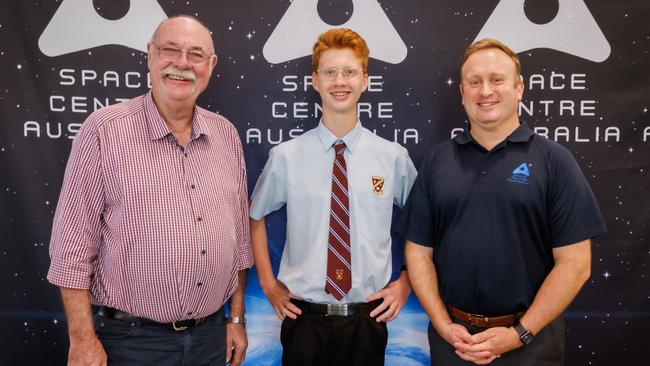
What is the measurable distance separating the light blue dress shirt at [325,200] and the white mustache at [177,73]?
573 mm

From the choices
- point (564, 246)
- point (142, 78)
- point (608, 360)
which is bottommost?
point (608, 360)

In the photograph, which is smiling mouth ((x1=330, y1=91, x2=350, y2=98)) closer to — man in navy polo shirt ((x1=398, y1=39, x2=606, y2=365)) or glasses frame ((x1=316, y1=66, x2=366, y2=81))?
glasses frame ((x1=316, y1=66, x2=366, y2=81))

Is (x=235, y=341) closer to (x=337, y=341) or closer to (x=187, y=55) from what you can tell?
(x=337, y=341)

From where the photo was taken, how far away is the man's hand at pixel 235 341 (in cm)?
233

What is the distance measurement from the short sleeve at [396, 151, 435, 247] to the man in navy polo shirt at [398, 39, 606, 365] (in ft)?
0.13

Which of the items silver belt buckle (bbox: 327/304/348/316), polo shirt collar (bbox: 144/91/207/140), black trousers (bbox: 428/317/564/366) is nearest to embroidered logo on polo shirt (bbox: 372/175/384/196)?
silver belt buckle (bbox: 327/304/348/316)

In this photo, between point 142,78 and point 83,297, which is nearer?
point 83,297

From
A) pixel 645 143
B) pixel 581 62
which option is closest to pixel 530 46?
pixel 581 62

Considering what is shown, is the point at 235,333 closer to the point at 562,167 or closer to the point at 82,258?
the point at 82,258

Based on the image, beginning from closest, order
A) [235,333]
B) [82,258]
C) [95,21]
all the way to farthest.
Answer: [82,258] < [235,333] < [95,21]

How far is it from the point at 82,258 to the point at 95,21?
1.42 meters

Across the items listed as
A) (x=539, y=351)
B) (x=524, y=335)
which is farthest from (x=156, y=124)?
(x=539, y=351)

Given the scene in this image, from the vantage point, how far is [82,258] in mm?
1939

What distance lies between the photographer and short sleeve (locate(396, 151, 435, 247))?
2.22 meters
